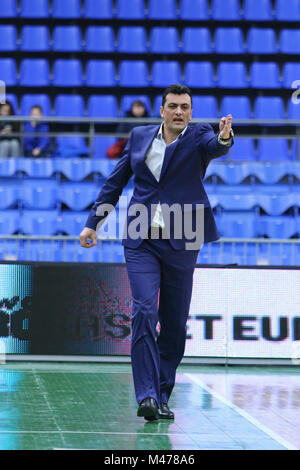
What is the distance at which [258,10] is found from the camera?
1694cm

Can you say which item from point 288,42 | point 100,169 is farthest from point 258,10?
point 100,169

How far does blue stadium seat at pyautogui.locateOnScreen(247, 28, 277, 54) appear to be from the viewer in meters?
16.5

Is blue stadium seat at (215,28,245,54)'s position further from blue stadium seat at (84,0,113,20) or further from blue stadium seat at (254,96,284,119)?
blue stadium seat at (84,0,113,20)

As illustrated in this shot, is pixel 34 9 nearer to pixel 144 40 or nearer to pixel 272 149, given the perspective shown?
pixel 144 40

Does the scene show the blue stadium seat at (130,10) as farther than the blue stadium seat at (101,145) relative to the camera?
Yes

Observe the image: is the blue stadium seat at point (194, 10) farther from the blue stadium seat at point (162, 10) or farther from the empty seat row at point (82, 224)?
the empty seat row at point (82, 224)

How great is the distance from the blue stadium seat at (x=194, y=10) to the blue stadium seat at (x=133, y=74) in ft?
5.01

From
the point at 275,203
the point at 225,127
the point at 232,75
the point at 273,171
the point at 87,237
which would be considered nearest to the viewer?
the point at 225,127

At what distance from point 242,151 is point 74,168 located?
2.97 meters

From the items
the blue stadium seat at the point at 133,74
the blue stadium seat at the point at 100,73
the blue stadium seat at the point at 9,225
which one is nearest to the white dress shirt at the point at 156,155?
the blue stadium seat at the point at 9,225

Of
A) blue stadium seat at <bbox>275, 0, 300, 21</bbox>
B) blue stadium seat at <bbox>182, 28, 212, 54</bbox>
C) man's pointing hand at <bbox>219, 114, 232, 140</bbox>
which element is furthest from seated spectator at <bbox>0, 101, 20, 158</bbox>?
man's pointing hand at <bbox>219, 114, 232, 140</bbox>

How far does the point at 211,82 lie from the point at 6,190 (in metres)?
4.92

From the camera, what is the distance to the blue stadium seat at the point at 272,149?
14516 mm

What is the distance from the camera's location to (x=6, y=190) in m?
12.6
